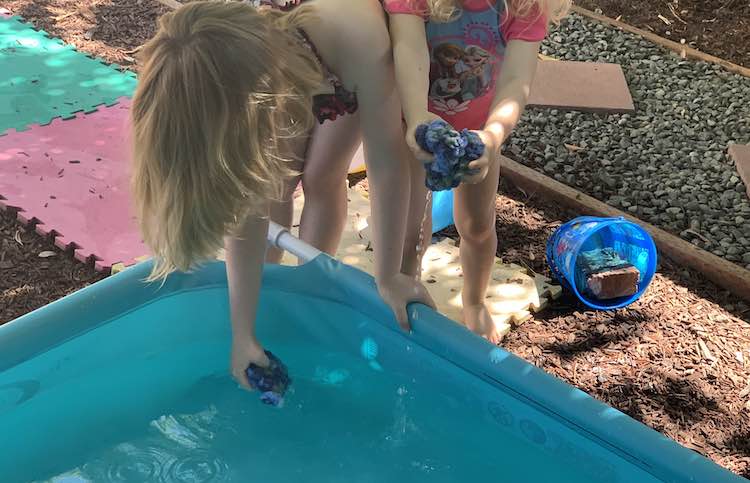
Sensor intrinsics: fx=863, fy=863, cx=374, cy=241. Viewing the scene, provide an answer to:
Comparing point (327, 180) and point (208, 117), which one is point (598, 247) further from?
point (208, 117)

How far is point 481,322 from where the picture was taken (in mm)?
2525

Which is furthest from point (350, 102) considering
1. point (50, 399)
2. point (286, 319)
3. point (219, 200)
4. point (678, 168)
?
point (678, 168)

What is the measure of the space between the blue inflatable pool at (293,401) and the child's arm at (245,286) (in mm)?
125

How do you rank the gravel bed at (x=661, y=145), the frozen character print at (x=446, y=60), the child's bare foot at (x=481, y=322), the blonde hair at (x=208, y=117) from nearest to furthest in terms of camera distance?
the blonde hair at (x=208, y=117) → the frozen character print at (x=446, y=60) → the child's bare foot at (x=481, y=322) → the gravel bed at (x=661, y=145)

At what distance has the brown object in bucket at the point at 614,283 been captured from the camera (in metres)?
2.62

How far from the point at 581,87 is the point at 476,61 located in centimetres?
198

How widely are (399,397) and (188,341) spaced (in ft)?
1.93

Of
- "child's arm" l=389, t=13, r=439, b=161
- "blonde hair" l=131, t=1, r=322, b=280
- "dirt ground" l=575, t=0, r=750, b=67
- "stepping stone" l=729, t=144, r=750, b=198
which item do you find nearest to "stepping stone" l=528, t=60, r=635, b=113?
"stepping stone" l=729, t=144, r=750, b=198

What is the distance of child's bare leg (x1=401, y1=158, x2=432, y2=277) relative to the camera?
2.23 m

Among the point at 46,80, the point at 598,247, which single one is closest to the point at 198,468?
the point at 598,247

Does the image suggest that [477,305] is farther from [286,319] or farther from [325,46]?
[325,46]

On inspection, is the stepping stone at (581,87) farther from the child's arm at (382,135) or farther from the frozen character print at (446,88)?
the child's arm at (382,135)

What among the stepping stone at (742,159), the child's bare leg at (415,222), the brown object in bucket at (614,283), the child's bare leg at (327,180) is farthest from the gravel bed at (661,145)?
the child's bare leg at (327,180)

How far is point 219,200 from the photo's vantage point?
5.36ft
